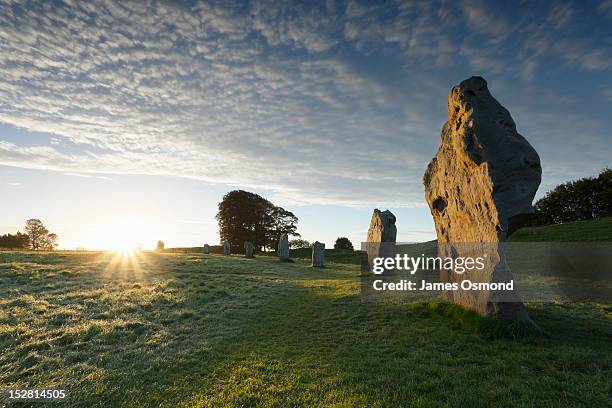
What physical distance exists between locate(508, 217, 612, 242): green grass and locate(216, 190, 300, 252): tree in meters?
39.1

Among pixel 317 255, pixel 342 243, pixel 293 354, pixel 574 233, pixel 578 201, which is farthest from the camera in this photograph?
pixel 342 243

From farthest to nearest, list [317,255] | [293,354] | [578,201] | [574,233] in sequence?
[578,201] < [574,233] < [317,255] < [293,354]

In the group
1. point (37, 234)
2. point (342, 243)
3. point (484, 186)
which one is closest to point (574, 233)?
point (484, 186)

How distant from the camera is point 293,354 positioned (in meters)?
8.14

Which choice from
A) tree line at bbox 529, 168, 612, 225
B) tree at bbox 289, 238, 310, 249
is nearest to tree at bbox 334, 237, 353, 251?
tree at bbox 289, 238, 310, 249

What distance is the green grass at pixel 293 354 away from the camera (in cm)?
584

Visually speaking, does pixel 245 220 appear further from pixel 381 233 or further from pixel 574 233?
pixel 574 233

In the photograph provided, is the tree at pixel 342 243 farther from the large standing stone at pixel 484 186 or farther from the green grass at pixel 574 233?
the large standing stone at pixel 484 186

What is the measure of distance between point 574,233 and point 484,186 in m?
34.0

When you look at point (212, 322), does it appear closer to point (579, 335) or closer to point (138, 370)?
point (138, 370)

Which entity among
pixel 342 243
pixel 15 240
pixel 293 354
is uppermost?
pixel 342 243

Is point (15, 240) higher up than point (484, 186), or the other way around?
point (484, 186)

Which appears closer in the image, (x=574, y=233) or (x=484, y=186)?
(x=484, y=186)

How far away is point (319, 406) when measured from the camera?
5418 millimetres
